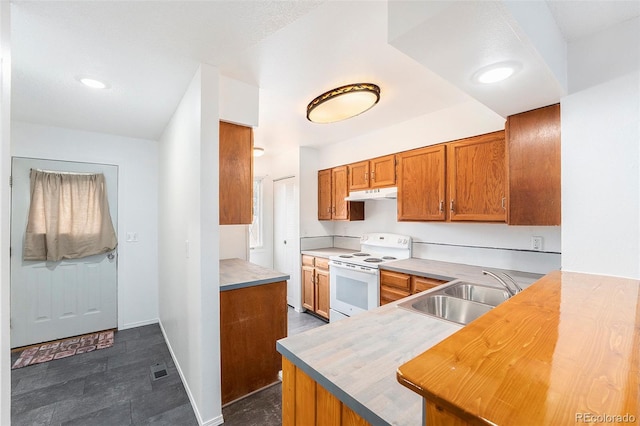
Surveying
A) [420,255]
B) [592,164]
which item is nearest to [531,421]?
[592,164]

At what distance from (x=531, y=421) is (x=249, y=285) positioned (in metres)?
1.88

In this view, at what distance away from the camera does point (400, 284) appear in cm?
258

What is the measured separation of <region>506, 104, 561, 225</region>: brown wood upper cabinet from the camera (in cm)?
167

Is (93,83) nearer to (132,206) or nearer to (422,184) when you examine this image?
(132,206)

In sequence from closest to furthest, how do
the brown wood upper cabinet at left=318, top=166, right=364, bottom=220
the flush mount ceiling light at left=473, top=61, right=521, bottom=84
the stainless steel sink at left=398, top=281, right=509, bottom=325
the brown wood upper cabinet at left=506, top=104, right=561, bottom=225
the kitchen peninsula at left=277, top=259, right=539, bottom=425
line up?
1. the kitchen peninsula at left=277, top=259, right=539, bottom=425
2. the flush mount ceiling light at left=473, top=61, right=521, bottom=84
3. the stainless steel sink at left=398, top=281, right=509, bottom=325
4. the brown wood upper cabinet at left=506, top=104, right=561, bottom=225
5. the brown wood upper cabinet at left=318, top=166, right=364, bottom=220

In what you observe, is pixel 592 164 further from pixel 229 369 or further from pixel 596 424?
pixel 229 369

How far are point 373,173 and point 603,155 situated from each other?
81.8 inches

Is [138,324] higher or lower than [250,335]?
lower

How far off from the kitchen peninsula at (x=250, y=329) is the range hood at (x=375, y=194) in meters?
1.55

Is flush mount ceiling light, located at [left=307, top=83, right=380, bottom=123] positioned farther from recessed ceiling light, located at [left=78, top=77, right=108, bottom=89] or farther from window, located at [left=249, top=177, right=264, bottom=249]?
window, located at [left=249, top=177, right=264, bottom=249]

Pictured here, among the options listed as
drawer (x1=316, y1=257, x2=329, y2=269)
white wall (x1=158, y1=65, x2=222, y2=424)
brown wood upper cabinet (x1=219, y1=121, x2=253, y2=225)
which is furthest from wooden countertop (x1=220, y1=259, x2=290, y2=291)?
drawer (x1=316, y1=257, x2=329, y2=269)

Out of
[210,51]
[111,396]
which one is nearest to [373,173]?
[210,51]

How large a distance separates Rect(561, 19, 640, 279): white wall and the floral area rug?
4.22 m

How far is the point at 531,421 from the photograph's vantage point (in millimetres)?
406
